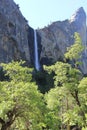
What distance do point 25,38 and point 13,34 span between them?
518 cm

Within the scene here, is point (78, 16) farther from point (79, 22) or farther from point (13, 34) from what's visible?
point (13, 34)

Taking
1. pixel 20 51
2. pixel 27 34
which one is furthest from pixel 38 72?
pixel 27 34

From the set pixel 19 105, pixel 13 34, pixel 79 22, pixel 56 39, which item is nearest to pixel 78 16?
pixel 79 22

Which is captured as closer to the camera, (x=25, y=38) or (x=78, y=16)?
(x=25, y=38)

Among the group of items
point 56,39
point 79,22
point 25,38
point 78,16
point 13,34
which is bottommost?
point 56,39

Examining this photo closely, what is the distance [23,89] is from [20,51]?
6534 centimetres

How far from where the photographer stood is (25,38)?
9088 centimetres

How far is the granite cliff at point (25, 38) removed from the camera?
8394cm

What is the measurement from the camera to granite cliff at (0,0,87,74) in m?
83.9

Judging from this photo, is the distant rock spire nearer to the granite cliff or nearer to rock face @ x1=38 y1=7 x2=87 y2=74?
rock face @ x1=38 y1=7 x2=87 y2=74

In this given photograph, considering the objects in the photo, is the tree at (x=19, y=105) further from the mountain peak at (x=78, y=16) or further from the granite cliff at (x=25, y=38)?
the mountain peak at (x=78, y=16)

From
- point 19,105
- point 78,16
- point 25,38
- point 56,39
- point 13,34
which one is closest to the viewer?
point 19,105

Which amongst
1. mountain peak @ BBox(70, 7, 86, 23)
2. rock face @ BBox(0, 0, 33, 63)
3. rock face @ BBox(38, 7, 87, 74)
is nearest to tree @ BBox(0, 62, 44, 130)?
rock face @ BBox(0, 0, 33, 63)

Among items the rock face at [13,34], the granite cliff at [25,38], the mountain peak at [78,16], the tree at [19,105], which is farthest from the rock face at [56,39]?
the tree at [19,105]
